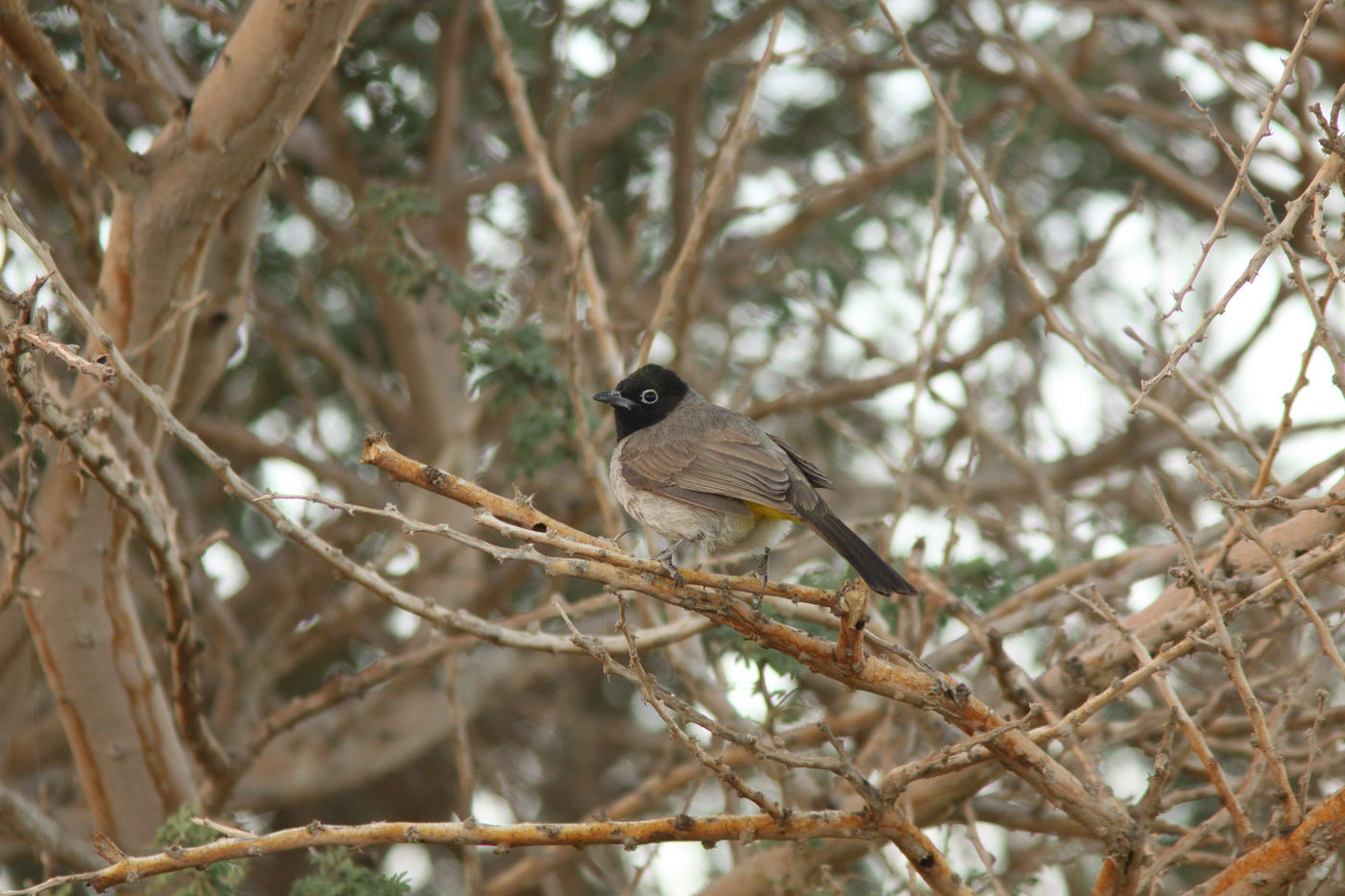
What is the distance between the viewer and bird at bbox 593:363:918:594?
4145 millimetres

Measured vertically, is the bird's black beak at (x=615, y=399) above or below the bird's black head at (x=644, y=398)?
below

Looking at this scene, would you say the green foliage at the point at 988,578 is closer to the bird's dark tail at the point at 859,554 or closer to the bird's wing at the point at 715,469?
the bird's wing at the point at 715,469

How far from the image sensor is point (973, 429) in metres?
5.02

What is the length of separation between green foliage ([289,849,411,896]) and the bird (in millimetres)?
1339

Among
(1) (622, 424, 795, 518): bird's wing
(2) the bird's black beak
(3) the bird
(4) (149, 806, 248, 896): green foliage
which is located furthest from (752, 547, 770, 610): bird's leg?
(4) (149, 806, 248, 896): green foliage

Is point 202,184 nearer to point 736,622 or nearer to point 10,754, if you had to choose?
point 736,622

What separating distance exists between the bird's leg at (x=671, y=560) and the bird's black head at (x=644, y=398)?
82 cm

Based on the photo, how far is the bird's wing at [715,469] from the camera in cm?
423

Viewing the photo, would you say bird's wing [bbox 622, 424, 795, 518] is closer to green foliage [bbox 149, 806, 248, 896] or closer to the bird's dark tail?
the bird's dark tail

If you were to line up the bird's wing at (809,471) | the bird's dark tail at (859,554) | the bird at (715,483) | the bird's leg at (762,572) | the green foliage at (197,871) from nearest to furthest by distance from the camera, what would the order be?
the bird's dark tail at (859,554)
the bird's leg at (762,572)
the green foliage at (197,871)
the bird at (715,483)
the bird's wing at (809,471)

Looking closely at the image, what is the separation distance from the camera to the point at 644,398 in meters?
5.17

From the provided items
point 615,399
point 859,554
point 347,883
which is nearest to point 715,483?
point 859,554

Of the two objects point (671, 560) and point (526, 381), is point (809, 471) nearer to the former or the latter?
point (671, 560)

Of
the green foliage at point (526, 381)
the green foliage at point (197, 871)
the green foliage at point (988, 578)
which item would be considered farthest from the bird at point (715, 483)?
the green foliage at point (197, 871)
